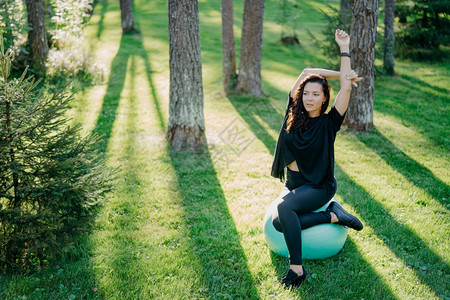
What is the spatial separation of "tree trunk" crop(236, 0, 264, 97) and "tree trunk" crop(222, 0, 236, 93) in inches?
14.3

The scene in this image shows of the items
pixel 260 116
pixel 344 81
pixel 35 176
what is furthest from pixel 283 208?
pixel 260 116

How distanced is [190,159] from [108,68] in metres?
8.51

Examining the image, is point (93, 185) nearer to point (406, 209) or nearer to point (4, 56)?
point (4, 56)

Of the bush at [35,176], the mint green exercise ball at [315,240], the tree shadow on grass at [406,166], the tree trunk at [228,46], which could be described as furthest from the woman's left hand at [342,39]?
the tree trunk at [228,46]

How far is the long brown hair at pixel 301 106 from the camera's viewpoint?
13.4 feet

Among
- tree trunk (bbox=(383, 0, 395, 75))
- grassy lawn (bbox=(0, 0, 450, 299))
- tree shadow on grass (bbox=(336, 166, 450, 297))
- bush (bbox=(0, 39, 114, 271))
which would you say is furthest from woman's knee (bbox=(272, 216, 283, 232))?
tree trunk (bbox=(383, 0, 395, 75))

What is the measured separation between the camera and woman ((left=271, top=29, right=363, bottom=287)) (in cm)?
392

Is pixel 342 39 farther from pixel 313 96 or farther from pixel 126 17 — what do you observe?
pixel 126 17

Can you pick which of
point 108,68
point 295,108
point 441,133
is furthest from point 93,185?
point 108,68

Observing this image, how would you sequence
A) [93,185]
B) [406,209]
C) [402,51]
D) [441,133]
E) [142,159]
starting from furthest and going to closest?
[402,51] < [441,133] < [142,159] < [406,209] < [93,185]

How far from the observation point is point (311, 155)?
13.4ft

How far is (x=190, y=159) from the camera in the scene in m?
7.09

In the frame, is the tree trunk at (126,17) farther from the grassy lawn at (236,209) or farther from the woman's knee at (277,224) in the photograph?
the woman's knee at (277,224)

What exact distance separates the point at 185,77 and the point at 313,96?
11.2 ft
